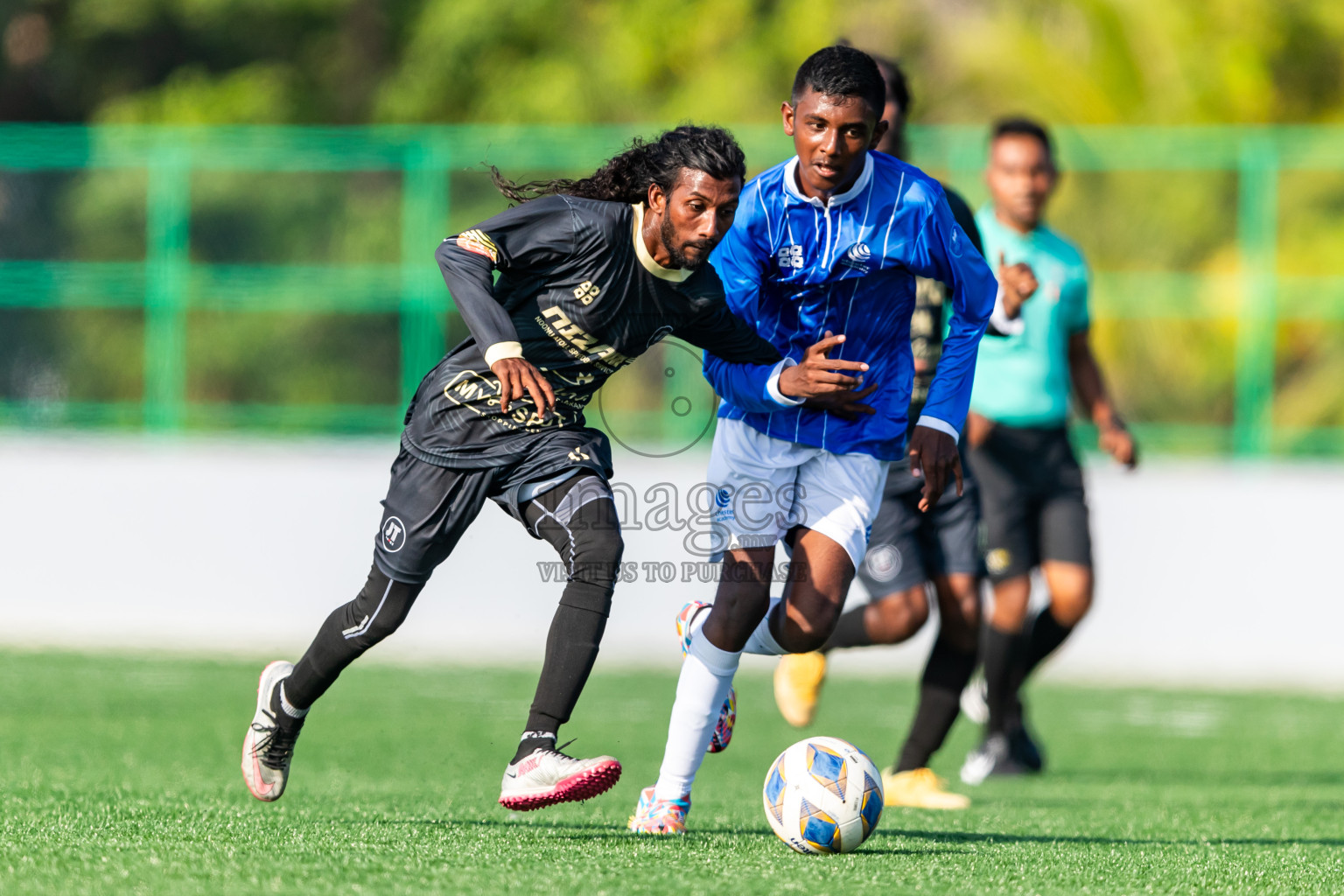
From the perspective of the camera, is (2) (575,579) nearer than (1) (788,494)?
Yes

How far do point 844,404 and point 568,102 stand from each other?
1605 centimetres

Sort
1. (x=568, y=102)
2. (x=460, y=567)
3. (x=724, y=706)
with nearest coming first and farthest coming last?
(x=724, y=706) → (x=460, y=567) → (x=568, y=102)

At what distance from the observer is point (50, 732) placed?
731 cm

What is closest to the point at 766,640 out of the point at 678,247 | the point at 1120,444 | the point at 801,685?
the point at 678,247

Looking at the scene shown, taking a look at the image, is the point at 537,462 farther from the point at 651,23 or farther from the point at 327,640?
the point at 651,23

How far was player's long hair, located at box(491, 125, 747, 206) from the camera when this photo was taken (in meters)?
4.66

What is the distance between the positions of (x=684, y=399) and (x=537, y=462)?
816 cm

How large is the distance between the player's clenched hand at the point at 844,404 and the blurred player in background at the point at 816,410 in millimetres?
13

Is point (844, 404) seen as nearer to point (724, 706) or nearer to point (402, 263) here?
point (724, 706)

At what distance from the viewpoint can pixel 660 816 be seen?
16.1ft

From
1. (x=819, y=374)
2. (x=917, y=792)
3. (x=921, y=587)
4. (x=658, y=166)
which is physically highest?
(x=658, y=166)

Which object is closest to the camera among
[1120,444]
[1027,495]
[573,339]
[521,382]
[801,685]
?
[521,382]

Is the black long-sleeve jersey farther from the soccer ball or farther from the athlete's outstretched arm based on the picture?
the soccer ball

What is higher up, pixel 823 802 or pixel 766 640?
pixel 766 640
